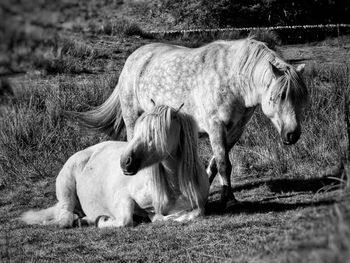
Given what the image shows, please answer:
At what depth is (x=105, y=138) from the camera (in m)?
9.92

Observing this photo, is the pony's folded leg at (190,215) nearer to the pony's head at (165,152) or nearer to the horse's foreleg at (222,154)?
the pony's head at (165,152)

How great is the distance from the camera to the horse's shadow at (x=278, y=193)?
600 centimetres

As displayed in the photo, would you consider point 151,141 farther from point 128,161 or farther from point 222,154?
point 222,154

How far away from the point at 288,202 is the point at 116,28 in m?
10.5

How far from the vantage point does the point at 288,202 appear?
6238mm

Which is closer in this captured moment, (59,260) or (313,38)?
(59,260)

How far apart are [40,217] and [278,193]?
2.70 meters

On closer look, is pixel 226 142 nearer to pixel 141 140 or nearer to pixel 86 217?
pixel 141 140

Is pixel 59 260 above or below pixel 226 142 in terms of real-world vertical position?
below

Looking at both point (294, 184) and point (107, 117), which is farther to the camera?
point (107, 117)

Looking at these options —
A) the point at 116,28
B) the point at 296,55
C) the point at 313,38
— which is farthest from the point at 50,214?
the point at 313,38

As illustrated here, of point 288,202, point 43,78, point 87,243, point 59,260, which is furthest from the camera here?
point 43,78

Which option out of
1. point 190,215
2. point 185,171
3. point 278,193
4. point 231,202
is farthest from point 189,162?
point 278,193

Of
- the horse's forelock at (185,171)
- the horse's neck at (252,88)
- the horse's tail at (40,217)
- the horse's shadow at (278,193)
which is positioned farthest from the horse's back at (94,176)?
the horse's neck at (252,88)
